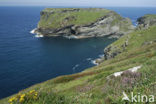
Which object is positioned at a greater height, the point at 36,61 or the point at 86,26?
the point at 86,26

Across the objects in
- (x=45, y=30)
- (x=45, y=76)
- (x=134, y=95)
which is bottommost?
(x=45, y=76)

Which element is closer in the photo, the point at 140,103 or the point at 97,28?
the point at 140,103

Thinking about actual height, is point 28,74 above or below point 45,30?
below

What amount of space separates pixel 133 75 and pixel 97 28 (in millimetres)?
161784

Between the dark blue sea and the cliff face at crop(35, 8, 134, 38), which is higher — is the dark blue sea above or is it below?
below

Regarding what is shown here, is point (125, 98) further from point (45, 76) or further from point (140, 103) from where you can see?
point (45, 76)

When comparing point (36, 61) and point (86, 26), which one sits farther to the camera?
point (86, 26)

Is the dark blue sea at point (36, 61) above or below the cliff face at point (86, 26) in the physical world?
below

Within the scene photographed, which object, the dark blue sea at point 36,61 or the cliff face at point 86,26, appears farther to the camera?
the cliff face at point 86,26

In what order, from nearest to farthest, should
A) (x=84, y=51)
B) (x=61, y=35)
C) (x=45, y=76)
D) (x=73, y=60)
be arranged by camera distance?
1. (x=45, y=76)
2. (x=73, y=60)
3. (x=84, y=51)
4. (x=61, y=35)

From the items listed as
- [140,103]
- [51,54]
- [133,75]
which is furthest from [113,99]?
[51,54]

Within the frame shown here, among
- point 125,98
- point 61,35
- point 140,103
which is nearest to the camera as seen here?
point 140,103

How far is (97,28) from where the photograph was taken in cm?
17262

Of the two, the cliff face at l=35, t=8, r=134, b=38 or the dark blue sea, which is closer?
the dark blue sea
